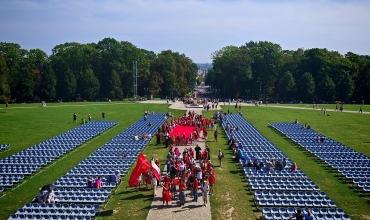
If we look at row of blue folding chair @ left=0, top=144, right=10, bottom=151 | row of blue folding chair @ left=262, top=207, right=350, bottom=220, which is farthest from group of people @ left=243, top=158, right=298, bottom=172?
row of blue folding chair @ left=0, top=144, right=10, bottom=151

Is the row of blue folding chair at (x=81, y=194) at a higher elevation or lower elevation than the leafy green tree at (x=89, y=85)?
lower

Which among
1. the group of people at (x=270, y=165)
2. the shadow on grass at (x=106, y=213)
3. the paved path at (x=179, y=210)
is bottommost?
the shadow on grass at (x=106, y=213)

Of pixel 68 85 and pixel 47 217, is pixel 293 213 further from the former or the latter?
pixel 68 85

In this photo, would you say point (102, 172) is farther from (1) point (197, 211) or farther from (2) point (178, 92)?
(2) point (178, 92)

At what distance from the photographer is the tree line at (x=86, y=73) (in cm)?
8344

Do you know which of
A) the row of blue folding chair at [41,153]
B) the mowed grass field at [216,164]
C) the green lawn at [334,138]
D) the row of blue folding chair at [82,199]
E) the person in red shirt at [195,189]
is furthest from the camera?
the row of blue folding chair at [41,153]

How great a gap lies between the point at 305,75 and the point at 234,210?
7737 centimetres

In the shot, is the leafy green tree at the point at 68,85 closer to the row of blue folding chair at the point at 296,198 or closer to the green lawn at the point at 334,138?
the green lawn at the point at 334,138

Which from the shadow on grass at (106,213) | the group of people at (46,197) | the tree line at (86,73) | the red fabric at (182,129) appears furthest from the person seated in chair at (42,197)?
the tree line at (86,73)

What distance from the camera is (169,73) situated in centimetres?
9619

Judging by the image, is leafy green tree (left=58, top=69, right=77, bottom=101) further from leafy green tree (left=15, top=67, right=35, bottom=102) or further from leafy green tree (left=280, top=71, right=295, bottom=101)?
leafy green tree (left=280, top=71, right=295, bottom=101)

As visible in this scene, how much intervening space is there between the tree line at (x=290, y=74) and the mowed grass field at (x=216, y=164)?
35.5 m

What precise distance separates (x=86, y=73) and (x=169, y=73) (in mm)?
23906

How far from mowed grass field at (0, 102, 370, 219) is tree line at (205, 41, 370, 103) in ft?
116
